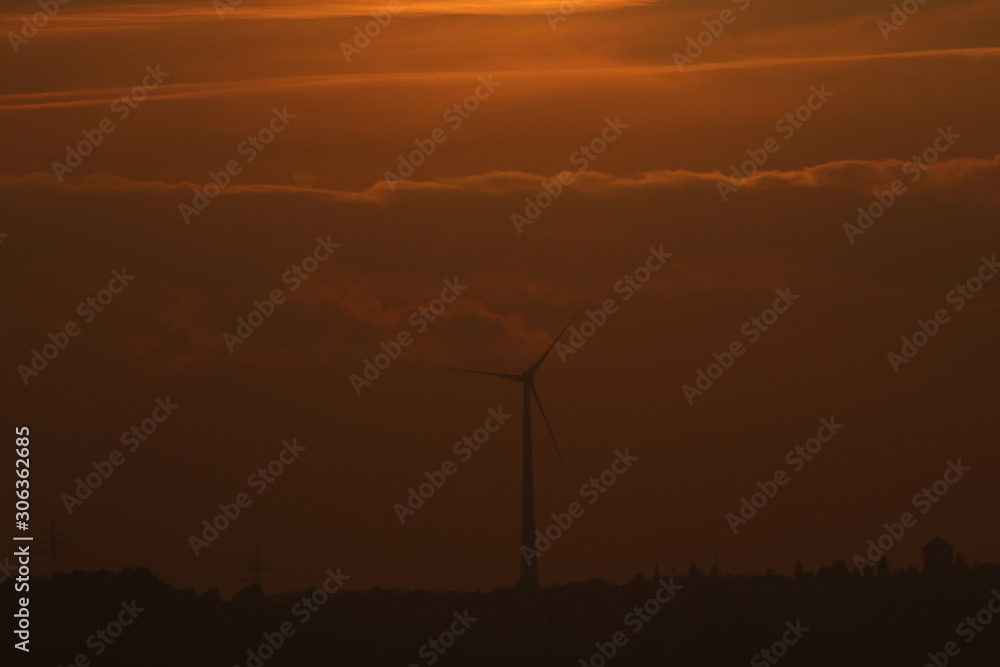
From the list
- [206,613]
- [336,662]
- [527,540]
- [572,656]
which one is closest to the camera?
[527,540]

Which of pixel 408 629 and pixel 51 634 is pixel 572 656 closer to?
pixel 408 629

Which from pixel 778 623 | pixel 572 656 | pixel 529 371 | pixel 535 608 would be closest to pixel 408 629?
pixel 535 608

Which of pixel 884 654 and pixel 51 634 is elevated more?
pixel 51 634

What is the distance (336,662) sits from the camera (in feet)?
538

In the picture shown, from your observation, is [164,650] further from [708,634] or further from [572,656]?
[708,634]

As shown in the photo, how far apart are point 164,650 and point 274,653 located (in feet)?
33.6

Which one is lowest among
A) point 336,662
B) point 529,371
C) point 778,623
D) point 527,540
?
point 778,623

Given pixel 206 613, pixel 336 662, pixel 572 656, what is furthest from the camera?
pixel 206 613

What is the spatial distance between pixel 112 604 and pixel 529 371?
237 feet

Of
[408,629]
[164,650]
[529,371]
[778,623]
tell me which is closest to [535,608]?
[408,629]

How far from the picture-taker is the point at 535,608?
7510 inches

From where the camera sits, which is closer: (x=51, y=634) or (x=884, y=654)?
(x=51, y=634)

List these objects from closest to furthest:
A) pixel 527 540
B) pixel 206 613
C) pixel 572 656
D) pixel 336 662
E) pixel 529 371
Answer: pixel 529 371, pixel 527 540, pixel 336 662, pixel 572 656, pixel 206 613

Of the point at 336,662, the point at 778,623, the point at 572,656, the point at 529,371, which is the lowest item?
the point at 778,623
